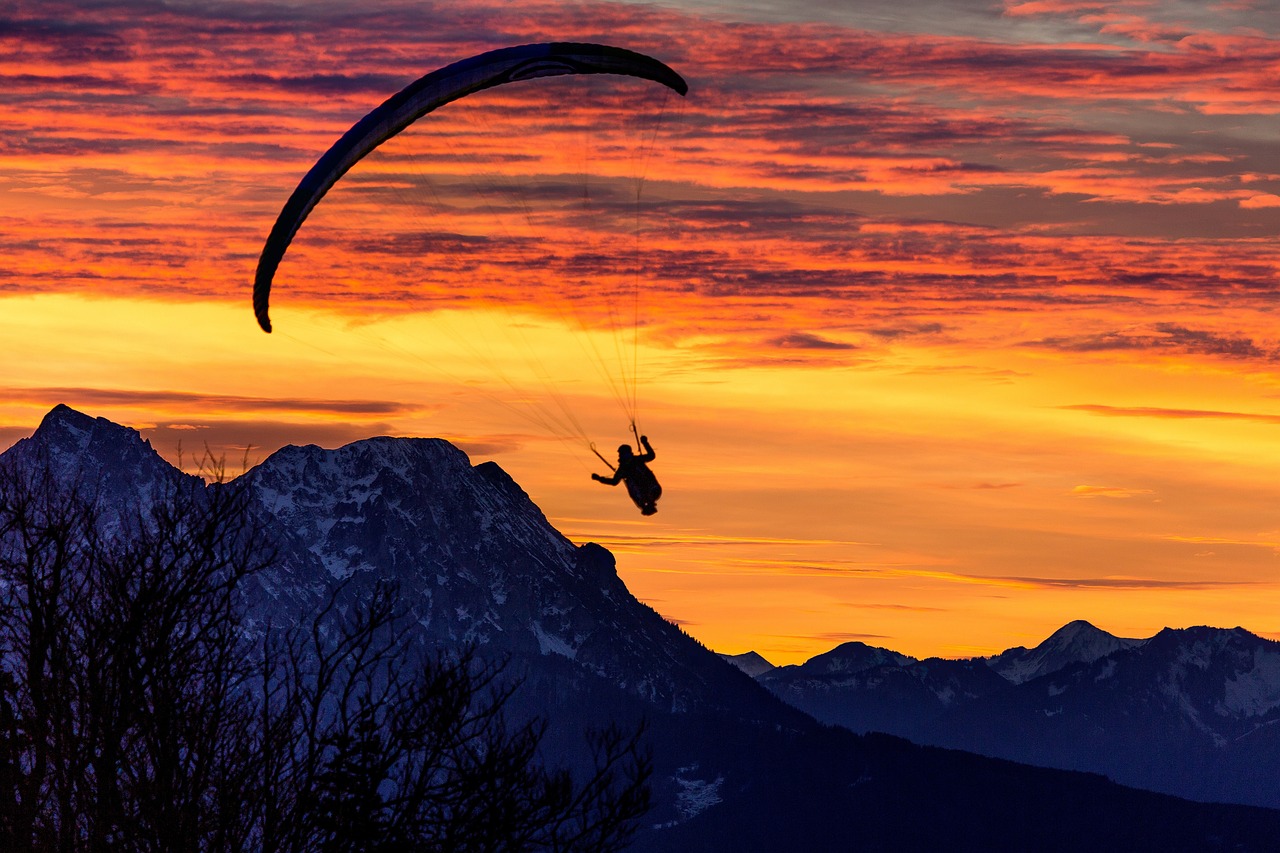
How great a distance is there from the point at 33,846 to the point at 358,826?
5039mm

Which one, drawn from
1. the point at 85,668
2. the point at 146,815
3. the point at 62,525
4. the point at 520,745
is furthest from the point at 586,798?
the point at 62,525

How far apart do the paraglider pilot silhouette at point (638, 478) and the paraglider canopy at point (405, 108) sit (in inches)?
314

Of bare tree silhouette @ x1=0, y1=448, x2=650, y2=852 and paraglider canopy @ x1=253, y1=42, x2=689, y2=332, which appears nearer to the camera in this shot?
bare tree silhouette @ x1=0, y1=448, x2=650, y2=852

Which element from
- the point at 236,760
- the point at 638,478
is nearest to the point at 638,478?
the point at 638,478

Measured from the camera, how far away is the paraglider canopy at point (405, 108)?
116 feet

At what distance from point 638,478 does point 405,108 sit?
920 cm

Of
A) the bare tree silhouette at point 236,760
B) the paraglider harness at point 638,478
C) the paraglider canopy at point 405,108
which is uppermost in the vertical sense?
the paraglider canopy at point 405,108

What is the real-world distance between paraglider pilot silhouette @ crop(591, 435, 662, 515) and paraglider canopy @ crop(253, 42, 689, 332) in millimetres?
7975

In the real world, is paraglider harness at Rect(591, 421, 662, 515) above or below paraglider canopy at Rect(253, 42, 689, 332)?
below

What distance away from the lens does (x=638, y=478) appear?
36906 mm

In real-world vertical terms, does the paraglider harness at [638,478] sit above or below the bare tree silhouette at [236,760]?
above

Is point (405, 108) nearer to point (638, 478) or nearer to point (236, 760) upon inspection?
point (638, 478)

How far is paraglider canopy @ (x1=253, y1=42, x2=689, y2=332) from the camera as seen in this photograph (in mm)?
35312

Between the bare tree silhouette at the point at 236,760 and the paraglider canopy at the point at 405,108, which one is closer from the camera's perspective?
the bare tree silhouette at the point at 236,760
